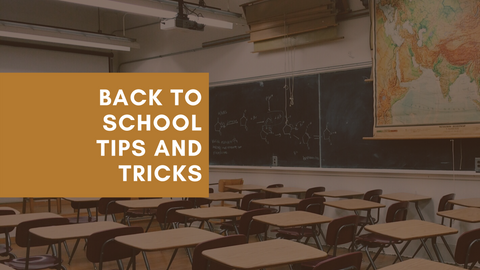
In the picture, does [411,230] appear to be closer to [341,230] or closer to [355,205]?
[341,230]

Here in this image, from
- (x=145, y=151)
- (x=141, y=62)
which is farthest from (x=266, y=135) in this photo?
(x=141, y=62)

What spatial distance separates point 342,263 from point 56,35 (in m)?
6.50

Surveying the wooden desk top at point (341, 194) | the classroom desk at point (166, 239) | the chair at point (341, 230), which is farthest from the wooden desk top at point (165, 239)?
the wooden desk top at point (341, 194)

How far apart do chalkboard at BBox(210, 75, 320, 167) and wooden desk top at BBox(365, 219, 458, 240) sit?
10.8ft

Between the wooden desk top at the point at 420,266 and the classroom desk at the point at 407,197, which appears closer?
the wooden desk top at the point at 420,266

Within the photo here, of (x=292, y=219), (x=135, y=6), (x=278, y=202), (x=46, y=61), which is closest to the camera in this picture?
(x=292, y=219)

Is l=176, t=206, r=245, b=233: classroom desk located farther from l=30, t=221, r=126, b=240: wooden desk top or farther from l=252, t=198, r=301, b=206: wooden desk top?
l=30, t=221, r=126, b=240: wooden desk top

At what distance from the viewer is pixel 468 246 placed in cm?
333

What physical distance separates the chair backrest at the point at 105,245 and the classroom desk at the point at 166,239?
17 cm

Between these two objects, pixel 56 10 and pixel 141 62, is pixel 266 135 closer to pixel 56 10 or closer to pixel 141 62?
pixel 141 62

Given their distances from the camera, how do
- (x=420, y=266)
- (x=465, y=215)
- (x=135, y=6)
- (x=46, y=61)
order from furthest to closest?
(x=46, y=61) → (x=135, y=6) → (x=465, y=215) → (x=420, y=266)

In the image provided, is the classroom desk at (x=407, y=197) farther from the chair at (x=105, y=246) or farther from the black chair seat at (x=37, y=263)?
the black chair seat at (x=37, y=263)

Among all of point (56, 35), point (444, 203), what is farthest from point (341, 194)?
point (56, 35)

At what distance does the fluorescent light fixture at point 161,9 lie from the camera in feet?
18.2
